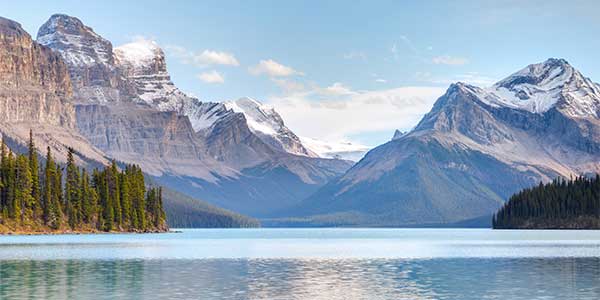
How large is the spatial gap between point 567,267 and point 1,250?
80.4 meters

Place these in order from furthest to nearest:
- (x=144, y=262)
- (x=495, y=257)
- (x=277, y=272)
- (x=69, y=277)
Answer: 1. (x=495, y=257)
2. (x=144, y=262)
3. (x=277, y=272)
4. (x=69, y=277)

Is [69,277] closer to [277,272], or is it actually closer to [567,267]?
[277,272]

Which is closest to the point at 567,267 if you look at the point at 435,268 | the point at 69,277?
the point at 435,268

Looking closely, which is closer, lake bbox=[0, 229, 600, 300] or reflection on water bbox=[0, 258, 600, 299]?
reflection on water bbox=[0, 258, 600, 299]

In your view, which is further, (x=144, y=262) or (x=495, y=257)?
(x=495, y=257)

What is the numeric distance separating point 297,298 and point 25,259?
54.4 meters

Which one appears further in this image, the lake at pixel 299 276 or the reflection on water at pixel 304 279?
the lake at pixel 299 276

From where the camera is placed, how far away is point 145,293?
76125 mm

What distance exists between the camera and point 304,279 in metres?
89.6

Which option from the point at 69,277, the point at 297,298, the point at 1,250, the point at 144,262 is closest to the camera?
the point at 297,298

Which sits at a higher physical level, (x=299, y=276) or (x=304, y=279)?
(x=299, y=276)

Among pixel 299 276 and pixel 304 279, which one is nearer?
pixel 304 279

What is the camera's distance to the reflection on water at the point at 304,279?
75.9 m

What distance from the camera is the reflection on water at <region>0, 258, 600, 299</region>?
7588 cm
